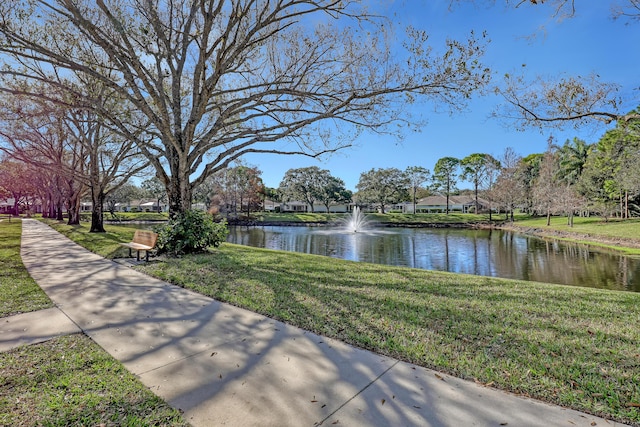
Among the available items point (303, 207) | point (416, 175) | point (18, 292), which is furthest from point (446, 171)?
point (18, 292)

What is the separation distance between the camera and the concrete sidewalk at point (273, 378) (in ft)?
6.96

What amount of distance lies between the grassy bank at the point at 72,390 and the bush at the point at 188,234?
4990 mm

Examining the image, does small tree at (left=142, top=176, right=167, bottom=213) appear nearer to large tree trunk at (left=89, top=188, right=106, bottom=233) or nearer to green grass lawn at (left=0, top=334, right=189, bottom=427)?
large tree trunk at (left=89, top=188, right=106, bottom=233)

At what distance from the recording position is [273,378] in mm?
2578

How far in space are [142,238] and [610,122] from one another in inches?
522

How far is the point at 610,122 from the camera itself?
8609 mm

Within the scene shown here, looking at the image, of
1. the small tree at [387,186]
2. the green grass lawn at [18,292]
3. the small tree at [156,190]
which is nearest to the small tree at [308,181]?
the small tree at [387,186]

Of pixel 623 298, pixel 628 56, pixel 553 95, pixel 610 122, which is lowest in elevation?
pixel 623 298

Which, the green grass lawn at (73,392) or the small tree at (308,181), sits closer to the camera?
the green grass lawn at (73,392)

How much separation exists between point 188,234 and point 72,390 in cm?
615

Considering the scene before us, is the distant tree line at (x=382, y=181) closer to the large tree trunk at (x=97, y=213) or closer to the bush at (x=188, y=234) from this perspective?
the large tree trunk at (x=97, y=213)

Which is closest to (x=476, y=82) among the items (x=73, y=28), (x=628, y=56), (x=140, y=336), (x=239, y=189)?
(x=628, y=56)

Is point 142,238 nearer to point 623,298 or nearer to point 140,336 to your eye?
point 140,336

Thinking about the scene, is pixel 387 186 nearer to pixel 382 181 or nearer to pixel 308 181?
pixel 382 181
